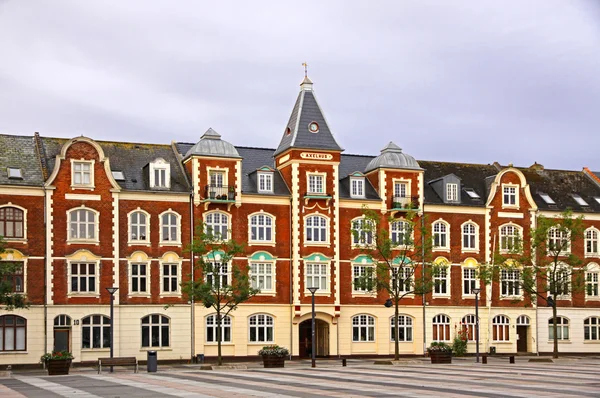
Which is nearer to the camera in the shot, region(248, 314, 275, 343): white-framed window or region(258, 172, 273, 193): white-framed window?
region(248, 314, 275, 343): white-framed window

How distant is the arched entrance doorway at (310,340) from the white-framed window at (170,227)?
1075cm

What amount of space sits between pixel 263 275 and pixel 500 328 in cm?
1879

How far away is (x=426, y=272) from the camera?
5753 cm

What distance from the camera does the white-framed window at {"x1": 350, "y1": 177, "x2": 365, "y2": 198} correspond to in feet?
219

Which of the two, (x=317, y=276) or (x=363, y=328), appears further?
(x=363, y=328)

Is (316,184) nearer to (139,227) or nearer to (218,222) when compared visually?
(218,222)

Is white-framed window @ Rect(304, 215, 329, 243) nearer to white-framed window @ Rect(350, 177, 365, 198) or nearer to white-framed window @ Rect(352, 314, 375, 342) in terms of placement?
white-framed window @ Rect(350, 177, 365, 198)

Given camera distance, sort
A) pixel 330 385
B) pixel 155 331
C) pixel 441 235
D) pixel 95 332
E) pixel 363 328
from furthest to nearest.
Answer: pixel 441 235 → pixel 363 328 → pixel 155 331 → pixel 95 332 → pixel 330 385

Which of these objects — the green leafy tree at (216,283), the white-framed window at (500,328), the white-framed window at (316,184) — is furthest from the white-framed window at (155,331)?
the white-framed window at (500,328)

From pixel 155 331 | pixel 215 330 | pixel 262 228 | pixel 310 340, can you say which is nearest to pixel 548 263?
pixel 310 340

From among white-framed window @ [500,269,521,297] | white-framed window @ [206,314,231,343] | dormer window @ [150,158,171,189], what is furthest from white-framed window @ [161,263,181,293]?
white-framed window @ [500,269,521,297]

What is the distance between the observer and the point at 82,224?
194 ft

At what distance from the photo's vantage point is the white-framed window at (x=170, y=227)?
2416 inches

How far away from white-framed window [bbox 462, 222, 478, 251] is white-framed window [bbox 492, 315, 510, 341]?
5534 mm
